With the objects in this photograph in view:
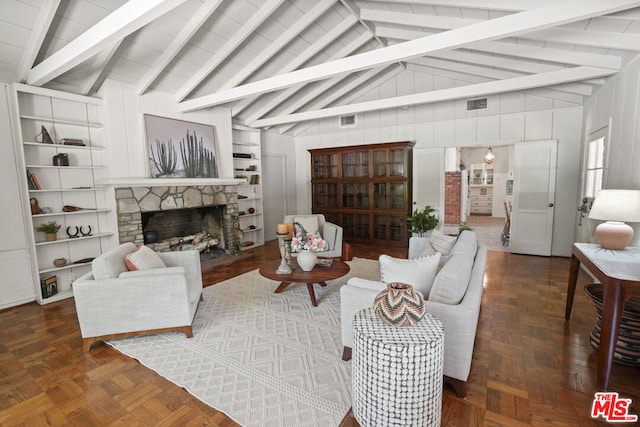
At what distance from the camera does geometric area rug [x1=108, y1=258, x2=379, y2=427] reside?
1.87 meters

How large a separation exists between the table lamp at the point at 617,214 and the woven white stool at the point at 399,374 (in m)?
2.07

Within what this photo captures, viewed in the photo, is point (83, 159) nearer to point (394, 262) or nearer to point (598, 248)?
point (394, 262)

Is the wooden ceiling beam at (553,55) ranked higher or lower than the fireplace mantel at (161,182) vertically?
higher

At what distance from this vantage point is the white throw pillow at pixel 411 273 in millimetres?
2133

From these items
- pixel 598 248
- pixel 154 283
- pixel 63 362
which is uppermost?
pixel 598 248

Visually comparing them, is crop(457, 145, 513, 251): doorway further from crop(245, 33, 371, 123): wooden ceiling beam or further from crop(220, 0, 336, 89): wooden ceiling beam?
crop(220, 0, 336, 89): wooden ceiling beam

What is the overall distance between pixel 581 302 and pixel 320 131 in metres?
5.82

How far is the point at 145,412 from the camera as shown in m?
1.86

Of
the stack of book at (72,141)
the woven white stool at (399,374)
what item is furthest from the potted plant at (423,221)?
the stack of book at (72,141)

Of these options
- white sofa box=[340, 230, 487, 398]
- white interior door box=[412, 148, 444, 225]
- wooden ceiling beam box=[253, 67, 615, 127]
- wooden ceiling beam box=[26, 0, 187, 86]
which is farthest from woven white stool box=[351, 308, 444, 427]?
white interior door box=[412, 148, 444, 225]

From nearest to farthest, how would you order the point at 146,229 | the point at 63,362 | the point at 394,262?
the point at 394,262 → the point at 63,362 → the point at 146,229

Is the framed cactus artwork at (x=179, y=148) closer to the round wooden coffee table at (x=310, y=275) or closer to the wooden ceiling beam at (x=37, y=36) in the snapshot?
A: the wooden ceiling beam at (x=37, y=36)

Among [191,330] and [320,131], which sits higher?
[320,131]

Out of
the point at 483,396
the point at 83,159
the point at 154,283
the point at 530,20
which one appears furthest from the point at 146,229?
the point at 530,20
